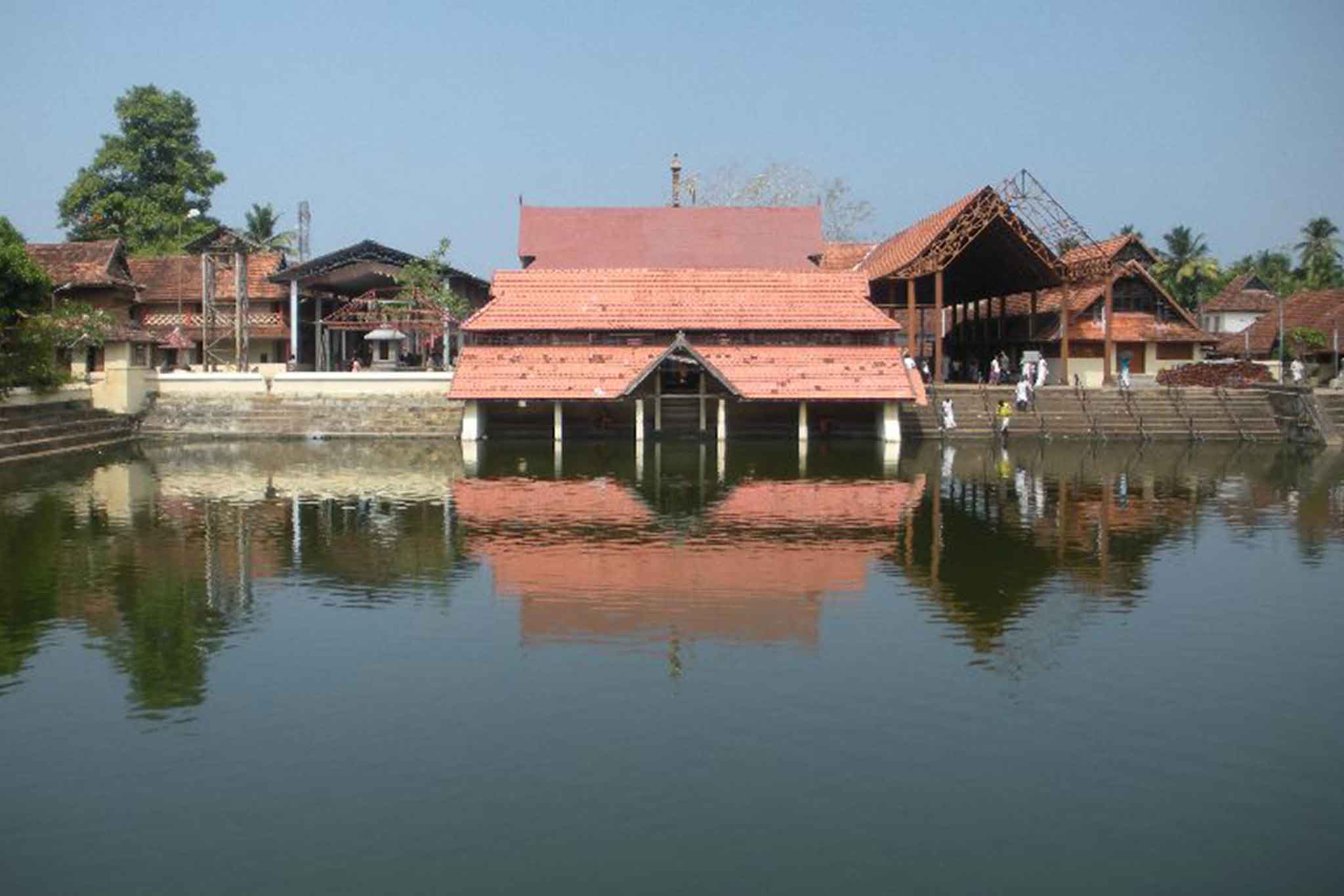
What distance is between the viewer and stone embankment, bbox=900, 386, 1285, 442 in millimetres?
31500

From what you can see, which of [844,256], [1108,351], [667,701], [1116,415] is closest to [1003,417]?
[1116,415]

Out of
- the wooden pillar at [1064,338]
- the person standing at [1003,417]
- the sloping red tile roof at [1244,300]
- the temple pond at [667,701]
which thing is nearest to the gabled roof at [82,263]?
the temple pond at [667,701]

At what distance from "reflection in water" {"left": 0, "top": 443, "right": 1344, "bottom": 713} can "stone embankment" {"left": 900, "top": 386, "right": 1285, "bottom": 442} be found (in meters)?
3.64

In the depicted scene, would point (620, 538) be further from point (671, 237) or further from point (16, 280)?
point (671, 237)

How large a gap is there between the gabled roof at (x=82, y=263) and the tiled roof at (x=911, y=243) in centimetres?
2218

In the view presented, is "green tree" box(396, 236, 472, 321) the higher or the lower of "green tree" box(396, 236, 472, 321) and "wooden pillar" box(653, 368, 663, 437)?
the higher

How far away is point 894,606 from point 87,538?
10633 millimetres

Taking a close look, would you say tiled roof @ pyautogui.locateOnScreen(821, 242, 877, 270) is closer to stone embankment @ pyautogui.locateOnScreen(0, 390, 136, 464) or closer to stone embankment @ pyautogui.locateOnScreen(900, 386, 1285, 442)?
stone embankment @ pyautogui.locateOnScreen(900, 386, 1285, 442)

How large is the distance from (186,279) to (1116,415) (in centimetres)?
2976

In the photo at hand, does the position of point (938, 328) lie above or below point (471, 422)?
above

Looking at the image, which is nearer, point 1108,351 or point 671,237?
point 1108,351

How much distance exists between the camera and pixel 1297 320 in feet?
144

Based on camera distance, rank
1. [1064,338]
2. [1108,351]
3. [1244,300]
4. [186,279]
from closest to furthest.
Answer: [1064,338] < [1108,351] < [186,279] < [1244,300]

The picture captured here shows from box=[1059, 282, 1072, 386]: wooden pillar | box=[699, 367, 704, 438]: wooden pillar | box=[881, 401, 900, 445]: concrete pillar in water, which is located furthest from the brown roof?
box=[699, 367, 704, 438]: wooden pillar
